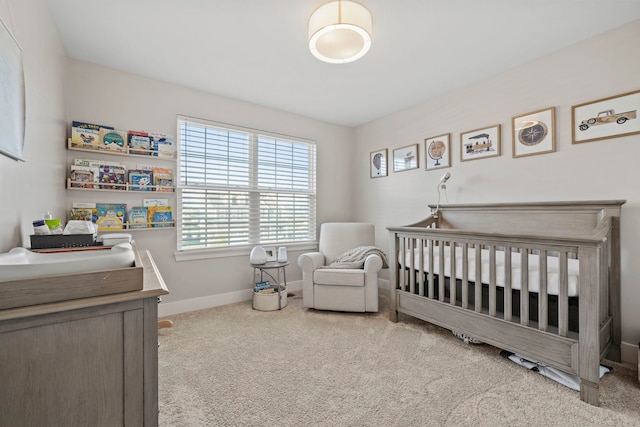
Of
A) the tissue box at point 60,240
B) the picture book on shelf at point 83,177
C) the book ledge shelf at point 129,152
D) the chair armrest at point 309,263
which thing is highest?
the book ledge shelf at point 129,152

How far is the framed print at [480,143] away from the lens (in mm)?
→ 2662

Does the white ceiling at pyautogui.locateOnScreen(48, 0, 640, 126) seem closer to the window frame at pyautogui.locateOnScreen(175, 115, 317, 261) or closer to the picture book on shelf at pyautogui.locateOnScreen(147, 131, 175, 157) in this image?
the window frame at pyautogui.locateOnScreen(175, 115, 317, 261)

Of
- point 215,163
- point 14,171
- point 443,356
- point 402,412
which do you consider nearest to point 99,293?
point 14,171

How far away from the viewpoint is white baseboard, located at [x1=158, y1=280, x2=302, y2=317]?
2.79m

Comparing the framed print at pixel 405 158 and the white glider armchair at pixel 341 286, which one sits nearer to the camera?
the white glider armchair at pixel 341 286

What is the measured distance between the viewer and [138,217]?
262 cm

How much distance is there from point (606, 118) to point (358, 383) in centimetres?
258

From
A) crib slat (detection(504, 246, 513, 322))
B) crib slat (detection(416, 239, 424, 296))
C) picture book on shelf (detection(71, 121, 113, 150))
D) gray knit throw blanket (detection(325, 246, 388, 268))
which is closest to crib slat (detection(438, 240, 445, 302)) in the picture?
crib slat (detection(416, 239, 424, 296))

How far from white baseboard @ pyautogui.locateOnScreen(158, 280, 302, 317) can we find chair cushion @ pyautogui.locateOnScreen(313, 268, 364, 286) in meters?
0.97

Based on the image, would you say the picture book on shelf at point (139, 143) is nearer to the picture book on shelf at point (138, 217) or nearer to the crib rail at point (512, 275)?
the picture book on shelf at point (138, 217)

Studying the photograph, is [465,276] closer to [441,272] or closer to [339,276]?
[441,272]

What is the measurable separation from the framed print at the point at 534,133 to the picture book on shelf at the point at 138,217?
11.4 feet

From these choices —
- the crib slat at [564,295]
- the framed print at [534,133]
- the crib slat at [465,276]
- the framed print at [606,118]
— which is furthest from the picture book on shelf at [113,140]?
the framed print at [606,118]

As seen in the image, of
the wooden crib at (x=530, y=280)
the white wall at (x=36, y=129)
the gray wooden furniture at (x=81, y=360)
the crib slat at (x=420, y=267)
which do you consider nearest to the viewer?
the gray wooden furniture at (x=81, y=360)
